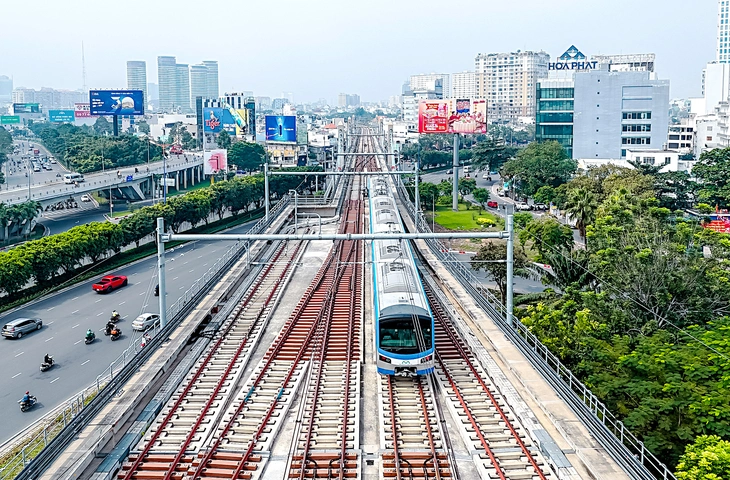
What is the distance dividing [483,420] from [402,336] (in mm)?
3314

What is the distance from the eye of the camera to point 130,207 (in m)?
68.9

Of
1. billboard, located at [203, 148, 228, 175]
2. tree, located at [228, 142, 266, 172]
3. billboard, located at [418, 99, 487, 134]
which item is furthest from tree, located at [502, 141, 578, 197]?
tree, located at [228, 142, 266, 172]

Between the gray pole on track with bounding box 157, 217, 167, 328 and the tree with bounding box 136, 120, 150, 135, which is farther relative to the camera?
the tree with bounding box 136, 120, 150, 135

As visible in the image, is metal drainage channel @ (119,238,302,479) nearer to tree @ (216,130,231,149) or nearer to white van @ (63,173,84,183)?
white van @ (63,173,84,183)

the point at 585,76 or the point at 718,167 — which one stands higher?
the point at 585,76

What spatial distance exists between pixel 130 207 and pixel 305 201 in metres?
22.3

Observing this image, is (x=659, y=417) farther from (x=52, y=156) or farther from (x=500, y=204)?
(x=52, y=156)

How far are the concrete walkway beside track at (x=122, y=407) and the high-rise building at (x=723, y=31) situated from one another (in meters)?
161

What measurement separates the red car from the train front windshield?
26548 millimetres

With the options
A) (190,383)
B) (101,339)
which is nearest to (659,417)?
(190,383)

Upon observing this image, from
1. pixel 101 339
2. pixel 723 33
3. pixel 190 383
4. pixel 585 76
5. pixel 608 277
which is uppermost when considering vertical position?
pixel 723 33

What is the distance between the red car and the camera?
4012cm

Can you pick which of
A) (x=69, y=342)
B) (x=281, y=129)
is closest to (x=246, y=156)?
(x=281, y=129)

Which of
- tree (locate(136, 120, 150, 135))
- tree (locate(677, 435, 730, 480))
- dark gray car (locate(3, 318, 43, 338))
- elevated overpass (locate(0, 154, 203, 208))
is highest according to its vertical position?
tree (locate(136, 120, 150, 135))
